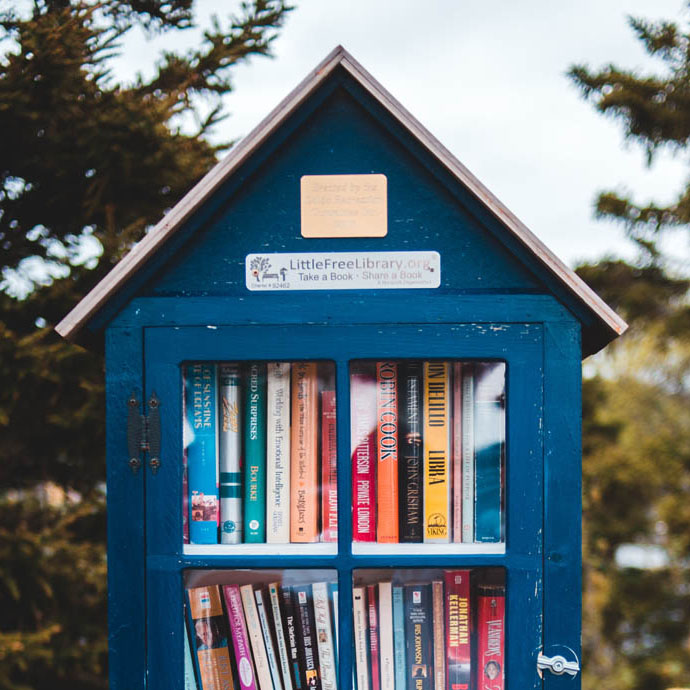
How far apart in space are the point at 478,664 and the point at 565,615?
249 millimetres

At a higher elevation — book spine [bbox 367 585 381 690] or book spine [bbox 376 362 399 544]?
book spine [bbox 376 362 399 544]

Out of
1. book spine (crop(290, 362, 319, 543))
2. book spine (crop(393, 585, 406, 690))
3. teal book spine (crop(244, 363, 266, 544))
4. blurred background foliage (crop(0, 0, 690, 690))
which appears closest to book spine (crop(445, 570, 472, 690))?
book spine (crop(393, 585, 406, 690))

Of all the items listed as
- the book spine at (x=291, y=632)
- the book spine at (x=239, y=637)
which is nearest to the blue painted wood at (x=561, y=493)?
the book spine at (x=291, y=632)

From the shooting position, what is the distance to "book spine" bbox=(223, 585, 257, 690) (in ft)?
4.87

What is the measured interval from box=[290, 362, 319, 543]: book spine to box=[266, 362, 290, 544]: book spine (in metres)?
0.01

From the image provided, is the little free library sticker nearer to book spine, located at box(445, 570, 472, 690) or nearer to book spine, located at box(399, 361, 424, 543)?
book spine, located at box(399, 361, 424, 543)

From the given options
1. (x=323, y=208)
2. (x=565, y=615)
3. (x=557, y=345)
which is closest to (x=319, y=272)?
(x=323, y=208)

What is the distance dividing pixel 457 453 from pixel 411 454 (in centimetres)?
11

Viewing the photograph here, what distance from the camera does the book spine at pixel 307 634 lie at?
148cm

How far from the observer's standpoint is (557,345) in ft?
4.55

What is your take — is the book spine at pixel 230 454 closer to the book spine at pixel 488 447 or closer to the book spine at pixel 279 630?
the book spine at pixel 279 630

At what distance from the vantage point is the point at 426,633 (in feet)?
4.90

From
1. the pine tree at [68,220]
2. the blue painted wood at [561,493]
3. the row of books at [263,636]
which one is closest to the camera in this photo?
the blue painted wood at [561,493]

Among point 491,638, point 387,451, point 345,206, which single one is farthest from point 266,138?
point 491,638
